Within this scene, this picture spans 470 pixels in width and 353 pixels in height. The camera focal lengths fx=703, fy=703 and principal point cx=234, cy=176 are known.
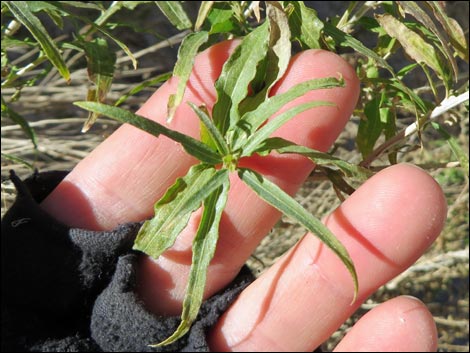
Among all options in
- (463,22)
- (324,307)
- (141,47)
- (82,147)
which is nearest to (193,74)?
(324,307)

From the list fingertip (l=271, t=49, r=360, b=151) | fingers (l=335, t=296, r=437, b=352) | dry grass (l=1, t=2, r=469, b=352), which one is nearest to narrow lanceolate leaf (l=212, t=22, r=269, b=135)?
fingertip (l=271, t=49, r=360, b=151)

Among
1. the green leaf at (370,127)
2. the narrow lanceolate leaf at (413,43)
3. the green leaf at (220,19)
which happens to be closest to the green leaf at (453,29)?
the narrow lanceolate leaf at (413,43)

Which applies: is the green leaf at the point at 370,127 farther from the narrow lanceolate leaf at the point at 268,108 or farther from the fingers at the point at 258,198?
the narrow lanceolate leaf at the point at 268,108

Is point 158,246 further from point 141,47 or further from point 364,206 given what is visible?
point 141,47

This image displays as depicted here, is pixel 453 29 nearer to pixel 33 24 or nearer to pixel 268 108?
pixel 268 108

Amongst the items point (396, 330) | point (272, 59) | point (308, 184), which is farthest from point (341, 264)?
point (308, 184)

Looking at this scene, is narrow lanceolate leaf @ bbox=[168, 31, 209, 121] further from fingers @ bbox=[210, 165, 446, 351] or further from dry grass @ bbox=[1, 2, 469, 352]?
dry grass @ bbox=[1, 2, 469, 352]

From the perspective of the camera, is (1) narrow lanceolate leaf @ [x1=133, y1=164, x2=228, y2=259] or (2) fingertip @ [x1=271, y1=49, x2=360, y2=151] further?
(2) fingertip @ [x1=271, y1=49, x2=360, y2=151]
